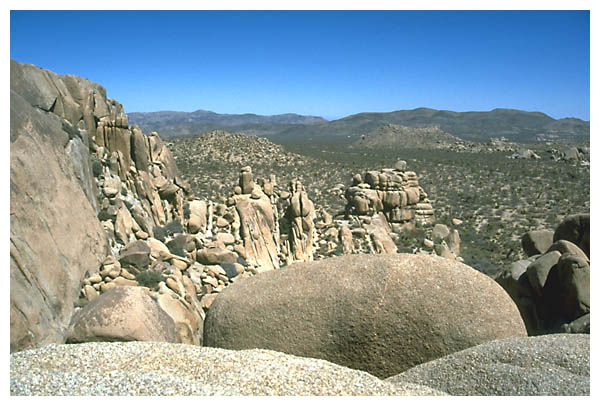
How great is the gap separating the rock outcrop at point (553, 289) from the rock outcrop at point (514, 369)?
343 cm

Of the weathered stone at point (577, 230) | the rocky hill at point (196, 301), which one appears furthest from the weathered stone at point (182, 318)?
the weathered stone at point (577, 230)

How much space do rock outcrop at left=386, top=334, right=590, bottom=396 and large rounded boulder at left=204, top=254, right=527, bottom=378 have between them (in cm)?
56

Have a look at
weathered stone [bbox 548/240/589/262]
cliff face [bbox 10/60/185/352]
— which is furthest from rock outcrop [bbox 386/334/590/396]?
cliff face [bbox 10/60/185/352]

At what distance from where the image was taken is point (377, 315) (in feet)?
25.5

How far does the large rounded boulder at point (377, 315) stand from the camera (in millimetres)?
7773

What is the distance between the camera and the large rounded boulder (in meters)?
7.77

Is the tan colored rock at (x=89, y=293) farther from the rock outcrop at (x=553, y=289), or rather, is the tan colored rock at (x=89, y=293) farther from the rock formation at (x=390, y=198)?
the rock formation at (x=390, y=198)

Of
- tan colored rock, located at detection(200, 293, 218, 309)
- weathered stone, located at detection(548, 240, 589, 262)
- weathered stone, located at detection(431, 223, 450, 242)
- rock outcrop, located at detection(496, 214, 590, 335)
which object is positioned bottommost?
weathered stone, located at detection(431, 223, 450, 242)

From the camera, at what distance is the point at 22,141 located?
7.72m

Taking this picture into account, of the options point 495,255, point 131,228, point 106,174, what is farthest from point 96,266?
point 495,255

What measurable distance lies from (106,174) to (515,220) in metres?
29.2

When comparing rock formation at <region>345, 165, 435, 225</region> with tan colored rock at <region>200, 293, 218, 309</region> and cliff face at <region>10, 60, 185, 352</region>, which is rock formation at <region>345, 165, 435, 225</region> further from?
tan colored rock at <region>200, 293, 218, 309</region>

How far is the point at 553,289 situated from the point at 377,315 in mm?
6166

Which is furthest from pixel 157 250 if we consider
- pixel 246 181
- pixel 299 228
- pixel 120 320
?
pixel 299 228
